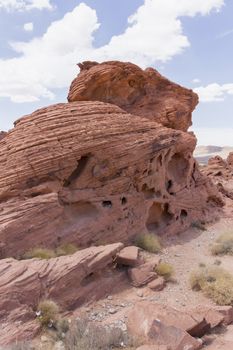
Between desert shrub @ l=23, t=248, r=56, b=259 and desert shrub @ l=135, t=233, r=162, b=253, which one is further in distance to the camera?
desert shrub @ l=135, t=233, r=162, b=253

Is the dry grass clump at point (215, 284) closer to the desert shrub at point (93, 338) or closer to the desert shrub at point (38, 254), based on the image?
the desert shrub at point (93, 338)

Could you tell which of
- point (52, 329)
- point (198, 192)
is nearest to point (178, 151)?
point (198, 192)

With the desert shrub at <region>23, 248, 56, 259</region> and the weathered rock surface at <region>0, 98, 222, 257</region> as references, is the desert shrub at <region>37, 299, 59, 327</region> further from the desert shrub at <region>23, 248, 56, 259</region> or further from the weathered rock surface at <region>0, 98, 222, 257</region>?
the weathered rock surface at <region>0, 98, 222, 257</region>

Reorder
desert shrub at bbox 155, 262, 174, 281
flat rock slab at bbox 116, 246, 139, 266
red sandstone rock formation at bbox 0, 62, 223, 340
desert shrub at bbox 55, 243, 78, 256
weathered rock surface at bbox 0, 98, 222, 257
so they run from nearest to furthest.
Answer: red sandstone rock formation at bbox 0, 62, 223, 340
flat rock slab at bbox 116, 246, 139, 266
desert shrub at bbox 155, 262, 174, 281
desert shrub at bbox 55, 243, 78, 256
weathered rock surface at bbox 0, 98, 222, 257

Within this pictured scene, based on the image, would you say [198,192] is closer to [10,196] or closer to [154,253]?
[154,253]

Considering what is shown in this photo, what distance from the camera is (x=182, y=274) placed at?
465 inches

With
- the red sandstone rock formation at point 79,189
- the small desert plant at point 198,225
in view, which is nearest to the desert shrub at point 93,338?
the red sandstone rock formation at point 79,189

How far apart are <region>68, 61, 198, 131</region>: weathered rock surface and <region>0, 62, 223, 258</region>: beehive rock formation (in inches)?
189

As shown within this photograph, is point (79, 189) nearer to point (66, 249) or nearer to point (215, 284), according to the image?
point (66, 249)

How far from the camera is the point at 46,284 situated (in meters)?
8.45

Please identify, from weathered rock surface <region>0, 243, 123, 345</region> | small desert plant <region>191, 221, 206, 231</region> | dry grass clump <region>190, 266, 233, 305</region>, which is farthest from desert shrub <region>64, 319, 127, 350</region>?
small desert plant <region>191, 221, 206, 231</region>

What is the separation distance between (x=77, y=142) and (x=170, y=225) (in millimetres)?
6187

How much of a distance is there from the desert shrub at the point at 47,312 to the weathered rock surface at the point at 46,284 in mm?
167

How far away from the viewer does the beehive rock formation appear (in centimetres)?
1171
